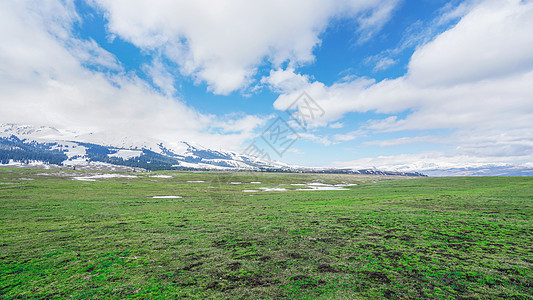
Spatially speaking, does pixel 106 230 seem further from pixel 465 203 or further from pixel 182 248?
pixel 465 203

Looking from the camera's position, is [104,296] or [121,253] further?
[121,253]

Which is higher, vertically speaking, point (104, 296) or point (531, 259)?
point (531, 259)

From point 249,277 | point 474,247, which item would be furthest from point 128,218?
point 474,247

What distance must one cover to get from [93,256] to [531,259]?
121 feet

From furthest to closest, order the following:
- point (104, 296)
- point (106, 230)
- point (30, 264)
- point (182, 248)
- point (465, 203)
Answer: point (465, 203)
point (106, 230)
point (182, 248)
point (30, 264)
point (104, 296)

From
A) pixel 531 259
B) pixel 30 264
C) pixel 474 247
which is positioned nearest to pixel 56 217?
pixel 30 264

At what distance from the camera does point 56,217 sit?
32.3 metres

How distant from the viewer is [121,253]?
Answer: 18828 millimetres

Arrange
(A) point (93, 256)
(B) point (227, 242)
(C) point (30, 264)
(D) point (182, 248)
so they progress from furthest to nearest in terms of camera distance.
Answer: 1. (B) point (227, 242)
2. (D) point (182, 248)
3. (A) point (93, 256)
4. (C) point (30, 264)

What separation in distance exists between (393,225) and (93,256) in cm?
3364

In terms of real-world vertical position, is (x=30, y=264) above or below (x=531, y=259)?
below

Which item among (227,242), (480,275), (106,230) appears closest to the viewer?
(480,275)

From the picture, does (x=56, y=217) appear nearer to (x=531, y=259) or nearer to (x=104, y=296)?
(x=104, y=296)

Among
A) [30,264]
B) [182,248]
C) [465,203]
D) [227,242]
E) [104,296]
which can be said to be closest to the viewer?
[104,296]
